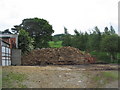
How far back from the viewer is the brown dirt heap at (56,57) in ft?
56.5

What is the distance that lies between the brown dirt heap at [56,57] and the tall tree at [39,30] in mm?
10193

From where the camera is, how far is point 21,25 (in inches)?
1192

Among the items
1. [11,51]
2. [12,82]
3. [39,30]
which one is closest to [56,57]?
[11,51]

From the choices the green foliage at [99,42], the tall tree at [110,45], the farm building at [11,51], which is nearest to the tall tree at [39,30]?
the green foliage at [99,42]

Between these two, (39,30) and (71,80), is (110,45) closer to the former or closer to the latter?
(71,80)

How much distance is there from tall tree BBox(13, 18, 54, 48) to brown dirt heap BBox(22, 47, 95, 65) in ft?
33.4

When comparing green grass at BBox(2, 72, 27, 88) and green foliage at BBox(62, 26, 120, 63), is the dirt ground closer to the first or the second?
green grass at BBox(2, 72, 27, 88)

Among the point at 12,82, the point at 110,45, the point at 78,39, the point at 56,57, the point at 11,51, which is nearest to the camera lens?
the point at 12,82

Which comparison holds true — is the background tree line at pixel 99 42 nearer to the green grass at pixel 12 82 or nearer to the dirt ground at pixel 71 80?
the dirt ground at pixel 71 80

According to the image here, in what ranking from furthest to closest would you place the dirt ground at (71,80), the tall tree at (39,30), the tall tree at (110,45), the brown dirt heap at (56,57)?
the tall tree at (39,30)
the brown dirt heap at (56,57)
the tall tree at (110,45)
the dirt ground at (71,80)

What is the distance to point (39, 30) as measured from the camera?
94.1ft

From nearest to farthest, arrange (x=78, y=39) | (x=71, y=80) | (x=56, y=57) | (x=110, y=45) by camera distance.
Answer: (x=71, y=80)
(x=110, y=45)
(x=56, y=57)
(x=78, y=39)

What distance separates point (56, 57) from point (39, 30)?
1159cm

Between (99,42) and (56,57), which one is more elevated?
(99,42)
